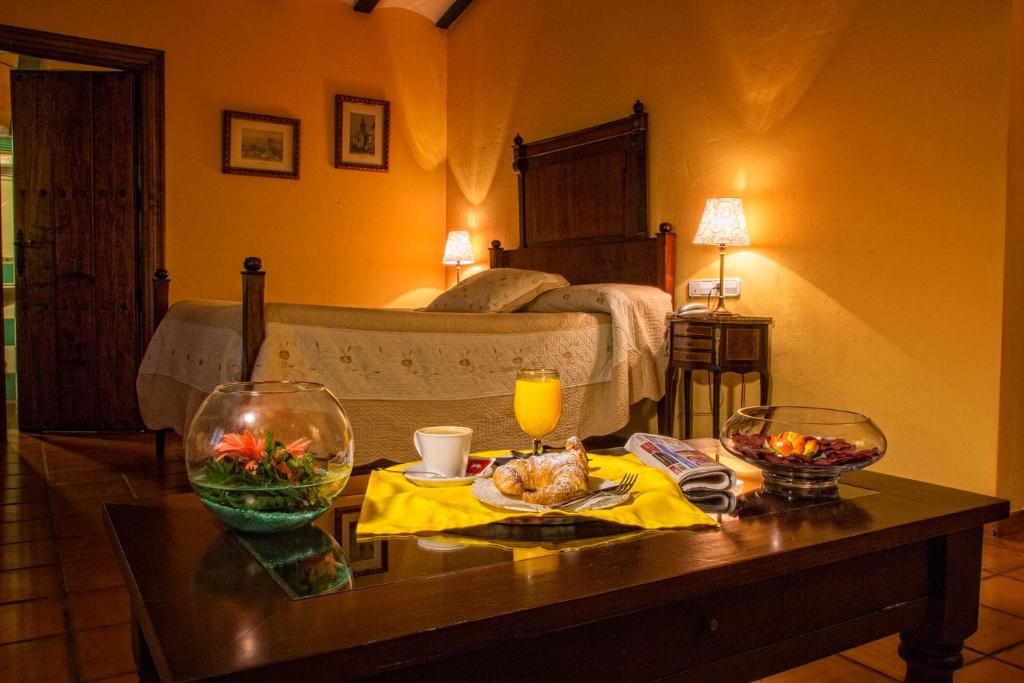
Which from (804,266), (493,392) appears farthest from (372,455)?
(804,266)

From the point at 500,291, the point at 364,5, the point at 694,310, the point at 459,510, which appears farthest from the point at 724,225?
the point at 364,5

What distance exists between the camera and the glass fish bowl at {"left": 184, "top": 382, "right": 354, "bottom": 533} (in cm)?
89

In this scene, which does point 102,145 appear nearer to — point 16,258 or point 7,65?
point 16,258

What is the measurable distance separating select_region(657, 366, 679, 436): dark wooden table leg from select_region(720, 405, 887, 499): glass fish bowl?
205cm

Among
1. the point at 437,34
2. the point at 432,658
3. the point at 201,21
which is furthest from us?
the point at 437,34

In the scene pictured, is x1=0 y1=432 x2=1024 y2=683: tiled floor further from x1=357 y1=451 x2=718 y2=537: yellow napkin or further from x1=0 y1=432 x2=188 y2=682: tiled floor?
x1=357 y1=451 x2=718 y2=537: yellow napkin

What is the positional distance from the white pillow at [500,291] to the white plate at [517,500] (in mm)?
2337

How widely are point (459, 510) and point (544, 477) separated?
0.39 ft

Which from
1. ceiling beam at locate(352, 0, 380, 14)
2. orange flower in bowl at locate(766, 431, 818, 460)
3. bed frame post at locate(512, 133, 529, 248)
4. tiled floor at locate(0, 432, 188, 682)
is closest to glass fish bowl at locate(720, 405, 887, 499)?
orange flower in bowl at locate(766, 431, 818, 460)

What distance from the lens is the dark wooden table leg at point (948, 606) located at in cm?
105

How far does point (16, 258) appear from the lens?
4250 mm

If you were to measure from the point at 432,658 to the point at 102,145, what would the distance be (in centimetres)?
450

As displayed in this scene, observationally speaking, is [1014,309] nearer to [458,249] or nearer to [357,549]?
[357,549]

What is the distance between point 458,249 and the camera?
501cm
